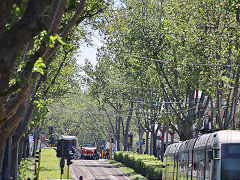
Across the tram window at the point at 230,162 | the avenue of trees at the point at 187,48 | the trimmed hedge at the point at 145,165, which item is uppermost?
the avenue of trees at the point at 187,48

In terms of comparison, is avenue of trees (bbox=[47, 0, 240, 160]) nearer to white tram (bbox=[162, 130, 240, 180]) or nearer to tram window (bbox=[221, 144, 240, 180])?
white tram (bbox=[162, 130, 240, 180])

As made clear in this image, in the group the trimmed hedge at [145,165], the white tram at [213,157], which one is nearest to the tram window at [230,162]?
the white tram at [213,157]

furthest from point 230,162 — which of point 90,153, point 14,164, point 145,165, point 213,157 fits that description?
point 90,153

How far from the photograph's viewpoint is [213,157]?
16359mm

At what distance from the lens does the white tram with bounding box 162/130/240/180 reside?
625 inches

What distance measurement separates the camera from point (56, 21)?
10.7 meters

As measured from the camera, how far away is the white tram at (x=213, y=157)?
15.9m

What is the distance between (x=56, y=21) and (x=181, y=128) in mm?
24802

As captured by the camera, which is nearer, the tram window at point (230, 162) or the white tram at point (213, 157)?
the tram window at point (230, 162)

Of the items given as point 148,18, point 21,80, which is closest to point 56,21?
point 21,80

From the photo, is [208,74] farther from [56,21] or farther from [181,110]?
[56,21]

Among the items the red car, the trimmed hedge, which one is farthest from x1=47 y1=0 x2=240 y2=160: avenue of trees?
the red car

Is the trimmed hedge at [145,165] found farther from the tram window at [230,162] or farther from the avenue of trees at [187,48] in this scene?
the tram window at [230,162]

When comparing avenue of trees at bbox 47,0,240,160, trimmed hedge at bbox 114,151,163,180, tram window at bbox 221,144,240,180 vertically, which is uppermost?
avenue of trees at bbox 47,0,240,160
